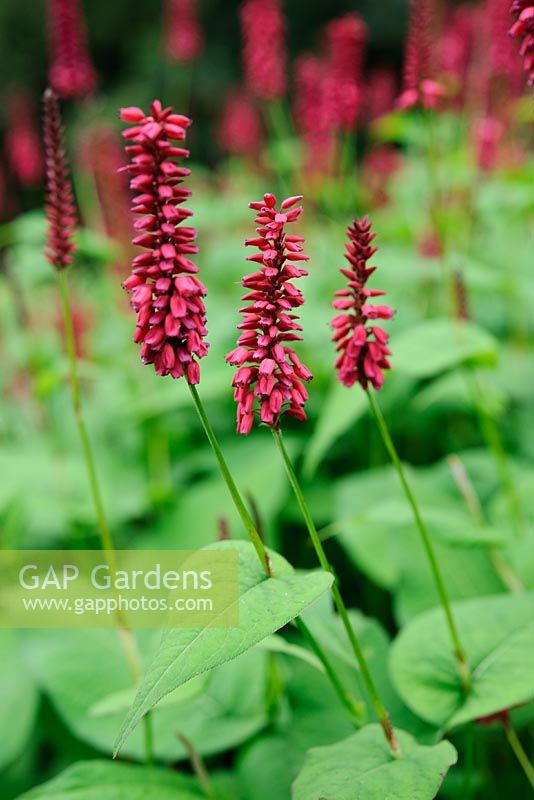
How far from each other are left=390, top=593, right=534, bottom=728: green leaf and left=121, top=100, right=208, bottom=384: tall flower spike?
1105 millimetres

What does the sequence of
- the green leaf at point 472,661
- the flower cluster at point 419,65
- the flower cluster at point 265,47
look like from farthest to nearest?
the flower cluster at point 265,47 → the flower cluster at point 419,65 → the green leaf at point 472,661

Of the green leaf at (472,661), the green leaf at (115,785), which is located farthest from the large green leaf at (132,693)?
the green leaf at (472,661)

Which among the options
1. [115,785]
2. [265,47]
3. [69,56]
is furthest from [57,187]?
[265,47]

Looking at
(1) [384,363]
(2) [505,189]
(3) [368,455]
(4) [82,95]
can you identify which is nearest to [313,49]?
(2) [505,189]

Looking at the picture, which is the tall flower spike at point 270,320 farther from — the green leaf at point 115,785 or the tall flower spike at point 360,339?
the green leaf at point 115,785

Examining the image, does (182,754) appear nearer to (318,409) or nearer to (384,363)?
(384,363)

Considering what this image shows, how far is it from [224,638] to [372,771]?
1.65ft

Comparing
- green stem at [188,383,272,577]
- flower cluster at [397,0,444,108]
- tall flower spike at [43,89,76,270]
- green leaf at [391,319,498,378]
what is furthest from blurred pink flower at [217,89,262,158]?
green stem at [188,383,272,577]

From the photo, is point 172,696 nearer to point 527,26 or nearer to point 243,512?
point 243,512

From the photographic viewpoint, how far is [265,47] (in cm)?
450

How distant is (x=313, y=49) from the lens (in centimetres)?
1280

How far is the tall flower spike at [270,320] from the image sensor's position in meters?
1.40

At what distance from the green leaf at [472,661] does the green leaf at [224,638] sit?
0.64 m

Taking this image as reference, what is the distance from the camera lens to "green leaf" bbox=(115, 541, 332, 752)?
1285mm
